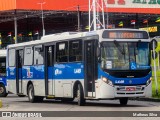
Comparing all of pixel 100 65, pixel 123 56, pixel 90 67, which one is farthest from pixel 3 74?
pixel 123 56

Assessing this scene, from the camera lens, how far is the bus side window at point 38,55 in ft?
80.1

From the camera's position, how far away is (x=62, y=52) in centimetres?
2234

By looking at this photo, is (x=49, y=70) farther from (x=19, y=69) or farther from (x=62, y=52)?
(x=19, y=69)

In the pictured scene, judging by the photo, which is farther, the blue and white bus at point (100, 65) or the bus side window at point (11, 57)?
the bus side window at point (11, 57)

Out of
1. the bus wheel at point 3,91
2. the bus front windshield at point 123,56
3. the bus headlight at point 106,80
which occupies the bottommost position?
the bus wheel at point 3,91

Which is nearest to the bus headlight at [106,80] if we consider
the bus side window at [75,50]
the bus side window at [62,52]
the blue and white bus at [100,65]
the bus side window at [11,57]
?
the blue and white bus at [100,65]

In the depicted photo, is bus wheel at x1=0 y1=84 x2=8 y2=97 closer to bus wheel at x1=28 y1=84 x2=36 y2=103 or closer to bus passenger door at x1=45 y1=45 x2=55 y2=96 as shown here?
bus wheel at x1=28 y1=84 x2=36 y2=103

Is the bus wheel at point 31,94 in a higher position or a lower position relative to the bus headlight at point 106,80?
lower

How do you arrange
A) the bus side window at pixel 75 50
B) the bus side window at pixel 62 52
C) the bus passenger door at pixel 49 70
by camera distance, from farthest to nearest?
the bus passenger door at pixel 49 70
the bus side window at pixel 62 52
the bus side window at pixel 75 50

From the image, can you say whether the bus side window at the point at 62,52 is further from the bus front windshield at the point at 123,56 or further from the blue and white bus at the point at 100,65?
the bus front windshield at the point at 123,56

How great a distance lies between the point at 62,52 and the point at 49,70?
5.67 feet

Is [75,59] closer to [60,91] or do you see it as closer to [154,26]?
[60,91]

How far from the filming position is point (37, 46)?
81.8 ft

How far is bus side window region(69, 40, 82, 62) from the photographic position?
68.7 ft
